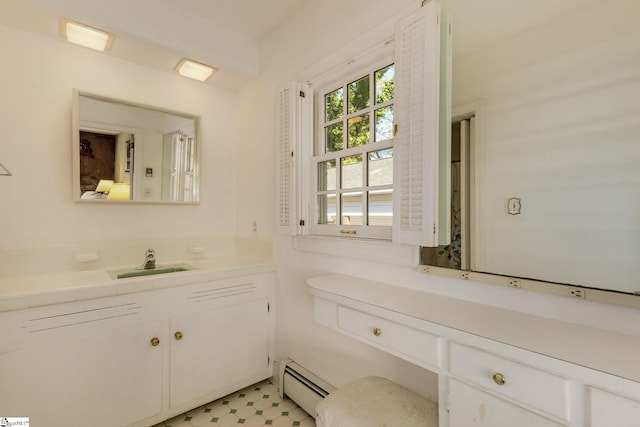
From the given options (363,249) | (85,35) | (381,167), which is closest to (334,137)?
(381,167)

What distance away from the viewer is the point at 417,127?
1.26m

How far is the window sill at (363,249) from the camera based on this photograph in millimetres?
1367

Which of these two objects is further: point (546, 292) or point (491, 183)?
point (491, 183)

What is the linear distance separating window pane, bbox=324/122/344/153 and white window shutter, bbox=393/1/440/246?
467 mm

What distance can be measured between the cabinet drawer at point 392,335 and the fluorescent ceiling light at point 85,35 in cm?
211

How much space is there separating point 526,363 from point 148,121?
2.50 metres

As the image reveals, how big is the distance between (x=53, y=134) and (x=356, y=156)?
74.1 inches

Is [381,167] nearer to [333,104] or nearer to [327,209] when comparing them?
[327,209]

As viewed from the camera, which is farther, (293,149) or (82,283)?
(293,149)

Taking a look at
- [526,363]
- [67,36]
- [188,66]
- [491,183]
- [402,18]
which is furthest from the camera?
[188,66]

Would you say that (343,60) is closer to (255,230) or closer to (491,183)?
(491,183)

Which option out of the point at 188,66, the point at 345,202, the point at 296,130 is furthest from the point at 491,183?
the point at 188,66

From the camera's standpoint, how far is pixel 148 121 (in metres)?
2.16

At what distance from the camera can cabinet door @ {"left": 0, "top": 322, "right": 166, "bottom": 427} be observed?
1.33 m
